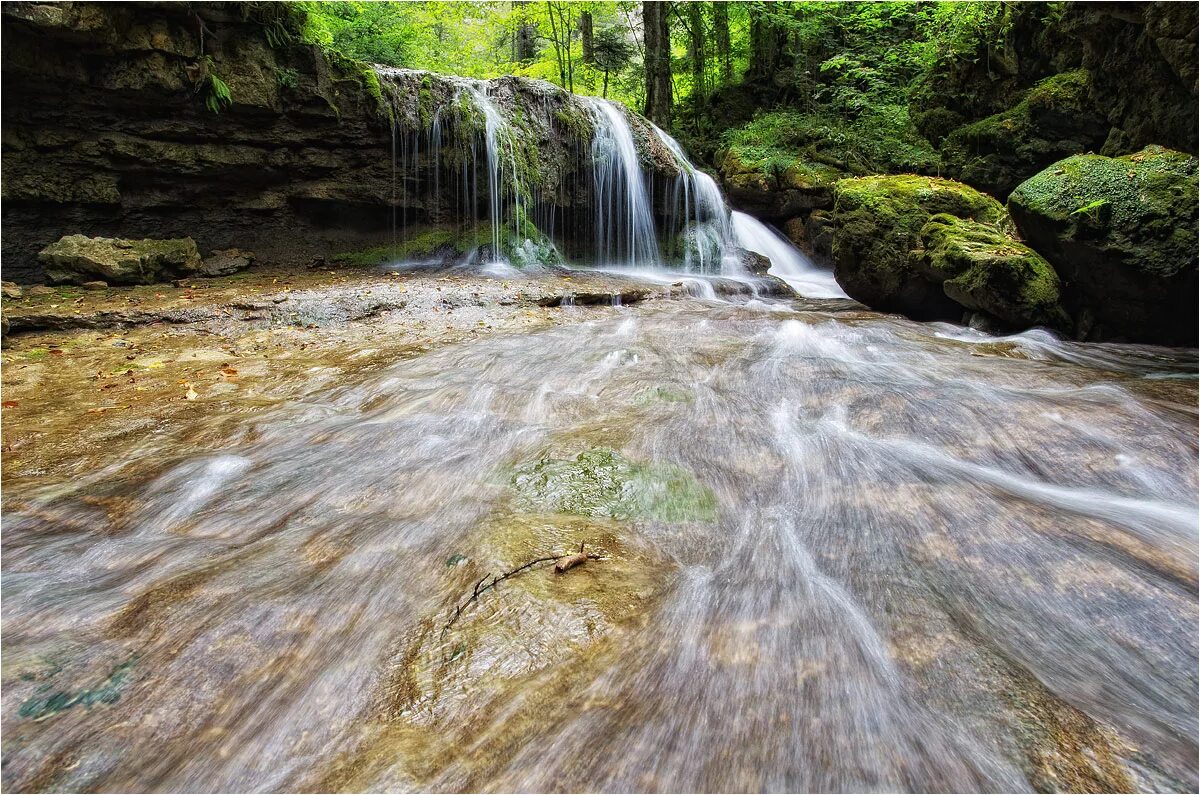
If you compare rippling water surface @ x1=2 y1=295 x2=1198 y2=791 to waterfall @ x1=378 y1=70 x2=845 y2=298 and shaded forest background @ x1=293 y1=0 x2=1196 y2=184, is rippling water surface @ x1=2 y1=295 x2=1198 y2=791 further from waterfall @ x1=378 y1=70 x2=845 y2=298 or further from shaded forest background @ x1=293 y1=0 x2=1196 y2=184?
waterfall @ x1=378 y1=70 x2=845 y2=298

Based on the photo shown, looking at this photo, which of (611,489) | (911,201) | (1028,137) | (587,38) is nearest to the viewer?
(611,489)

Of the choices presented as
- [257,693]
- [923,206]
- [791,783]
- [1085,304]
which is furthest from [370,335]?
[1085,304]

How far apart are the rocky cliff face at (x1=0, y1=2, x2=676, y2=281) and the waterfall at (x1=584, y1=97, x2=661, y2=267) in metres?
0.36

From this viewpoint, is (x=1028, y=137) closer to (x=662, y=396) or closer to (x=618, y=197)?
(x=618, y=197)

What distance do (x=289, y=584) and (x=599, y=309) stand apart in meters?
6.17

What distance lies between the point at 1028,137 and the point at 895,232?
485cm

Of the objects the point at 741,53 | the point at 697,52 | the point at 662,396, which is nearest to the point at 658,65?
the point at 697,52

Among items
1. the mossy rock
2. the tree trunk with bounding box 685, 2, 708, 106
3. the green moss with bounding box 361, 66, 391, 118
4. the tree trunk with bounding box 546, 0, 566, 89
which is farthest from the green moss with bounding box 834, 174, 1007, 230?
the tree trunk with bounding box 546, 0, 566, 89

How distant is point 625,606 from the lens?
191cm

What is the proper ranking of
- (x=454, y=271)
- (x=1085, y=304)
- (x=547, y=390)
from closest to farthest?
(x=547, y=390), (x=1085, y=304), (x=454, y=271)

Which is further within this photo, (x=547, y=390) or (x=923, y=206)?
(x=923, y=206)

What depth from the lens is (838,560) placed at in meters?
2.25

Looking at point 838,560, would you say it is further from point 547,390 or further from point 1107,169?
point 1107,169

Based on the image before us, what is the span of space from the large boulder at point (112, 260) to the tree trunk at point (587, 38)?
13.6 m
